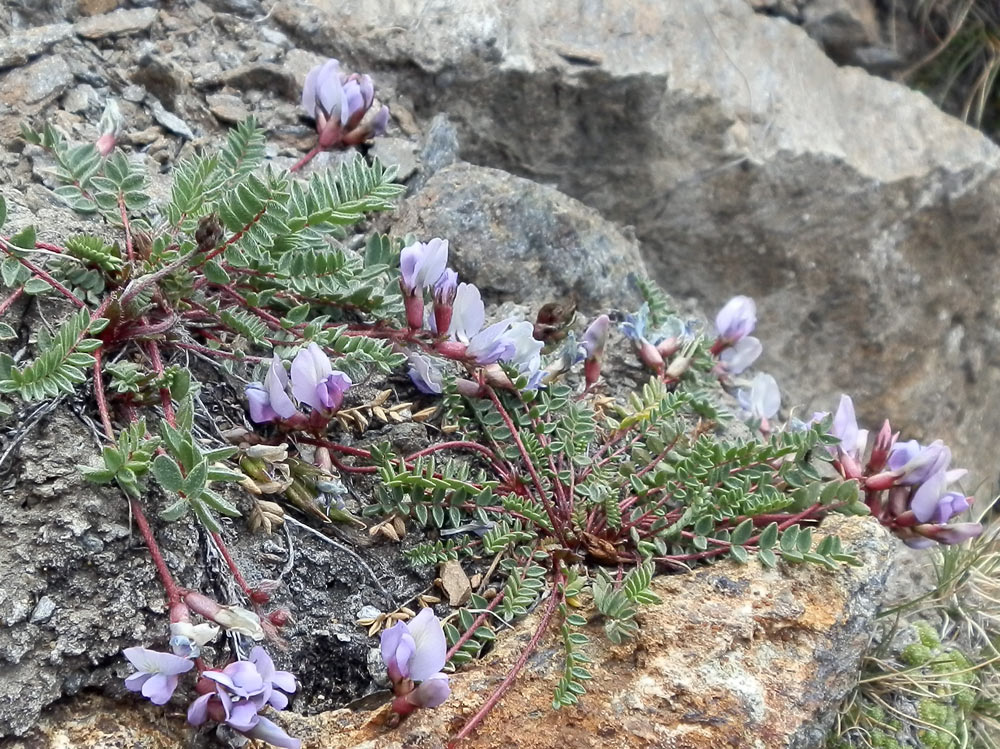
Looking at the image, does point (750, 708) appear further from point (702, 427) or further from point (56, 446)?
point (56, 446)

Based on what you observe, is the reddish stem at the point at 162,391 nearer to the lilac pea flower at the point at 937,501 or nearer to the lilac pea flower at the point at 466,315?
the lilac pea flower at the point at 466,315

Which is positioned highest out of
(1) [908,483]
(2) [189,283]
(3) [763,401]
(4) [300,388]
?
(2) [189,283]

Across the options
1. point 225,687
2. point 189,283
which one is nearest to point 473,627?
point 225,687

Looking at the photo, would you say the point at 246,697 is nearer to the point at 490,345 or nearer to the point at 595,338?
the point at 490,345

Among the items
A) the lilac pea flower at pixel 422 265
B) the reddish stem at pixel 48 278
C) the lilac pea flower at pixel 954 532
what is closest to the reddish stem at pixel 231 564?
the reddish stem at pixel 48 278

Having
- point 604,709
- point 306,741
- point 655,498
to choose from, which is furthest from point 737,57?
point 306,741

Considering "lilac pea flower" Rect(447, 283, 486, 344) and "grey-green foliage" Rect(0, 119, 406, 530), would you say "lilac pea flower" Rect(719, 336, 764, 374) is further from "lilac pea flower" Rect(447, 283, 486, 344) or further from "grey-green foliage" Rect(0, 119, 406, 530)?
"grey-green foliage" Rect(0, 119, 406, 530)
